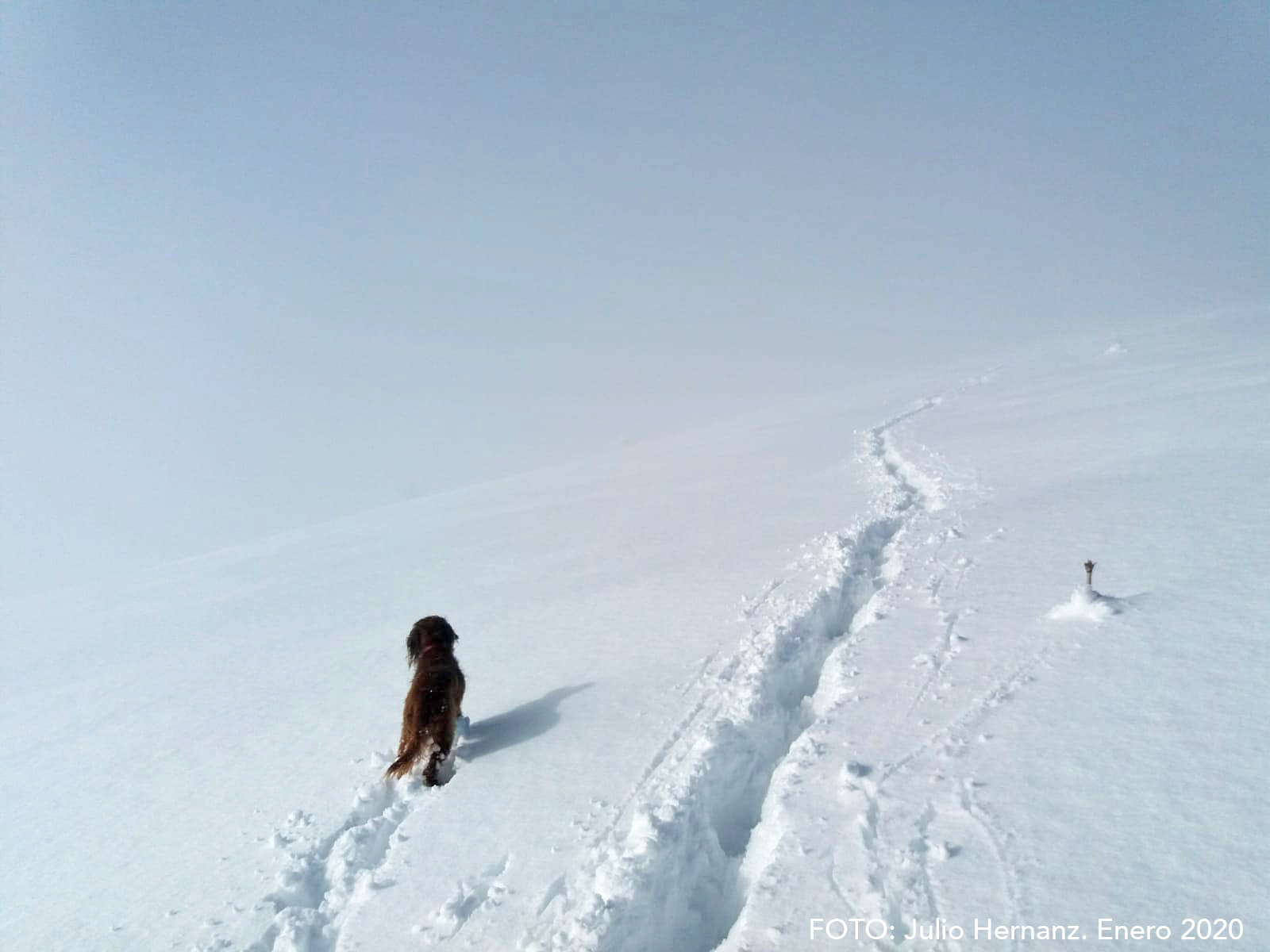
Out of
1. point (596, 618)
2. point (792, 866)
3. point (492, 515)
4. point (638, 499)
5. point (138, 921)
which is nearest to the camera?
point (792, 866)

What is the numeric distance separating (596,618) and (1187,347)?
2307 centimetres

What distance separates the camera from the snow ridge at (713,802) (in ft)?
11.8

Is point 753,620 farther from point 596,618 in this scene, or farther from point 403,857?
point 403,857

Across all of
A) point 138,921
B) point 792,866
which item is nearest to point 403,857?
point 138,921

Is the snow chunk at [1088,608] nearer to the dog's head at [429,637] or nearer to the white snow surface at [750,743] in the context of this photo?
the white snow surface at [750,743]

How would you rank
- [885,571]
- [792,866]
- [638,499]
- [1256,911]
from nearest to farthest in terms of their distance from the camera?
1. [1256,911]
2. [792,866]
3. [885,571]
4. [638,499]

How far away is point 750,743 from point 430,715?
2512 mm

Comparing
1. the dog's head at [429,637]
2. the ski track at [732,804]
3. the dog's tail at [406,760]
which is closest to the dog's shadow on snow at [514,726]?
the dog's tail at [406,760]

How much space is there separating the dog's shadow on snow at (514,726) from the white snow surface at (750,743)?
0.12ft

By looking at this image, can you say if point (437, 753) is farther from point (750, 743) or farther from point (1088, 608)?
point (1088, 608)

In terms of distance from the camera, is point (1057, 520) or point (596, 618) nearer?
point (1057, 520)

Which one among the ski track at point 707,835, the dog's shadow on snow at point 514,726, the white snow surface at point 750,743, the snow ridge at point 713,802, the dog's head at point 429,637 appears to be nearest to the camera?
the white snow surface at point 750,743

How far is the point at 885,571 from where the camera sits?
7.49 metres

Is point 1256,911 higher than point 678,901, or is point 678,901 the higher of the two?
point 1256,911
